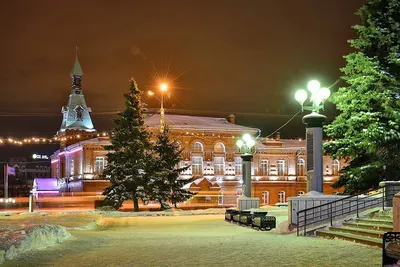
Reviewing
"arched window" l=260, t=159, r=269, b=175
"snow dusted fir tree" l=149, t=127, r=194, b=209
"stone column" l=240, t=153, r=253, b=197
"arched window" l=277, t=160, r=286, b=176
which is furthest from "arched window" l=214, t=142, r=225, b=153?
"stone column" l=240, t=153, r=253, b=197

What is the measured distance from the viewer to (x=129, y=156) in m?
43.4

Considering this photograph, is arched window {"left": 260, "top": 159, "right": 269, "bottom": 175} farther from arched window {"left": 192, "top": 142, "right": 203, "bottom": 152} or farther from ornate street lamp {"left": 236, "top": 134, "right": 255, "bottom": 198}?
ornate street lamp {"left": 236, "top": 134, "right": 255, "bottom": 198}

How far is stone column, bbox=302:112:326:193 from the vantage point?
19.5 m

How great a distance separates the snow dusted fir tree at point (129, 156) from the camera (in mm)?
42875

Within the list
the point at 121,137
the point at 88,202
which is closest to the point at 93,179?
the point at 88,202

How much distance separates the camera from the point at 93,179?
6256cm

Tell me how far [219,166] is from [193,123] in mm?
6395

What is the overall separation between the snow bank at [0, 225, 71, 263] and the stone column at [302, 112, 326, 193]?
892 cm

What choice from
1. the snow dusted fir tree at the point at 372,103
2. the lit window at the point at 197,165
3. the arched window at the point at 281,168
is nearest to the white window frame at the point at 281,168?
the arched window at the point at 281,168

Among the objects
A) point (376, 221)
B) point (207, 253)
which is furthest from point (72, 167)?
point (207, 253)

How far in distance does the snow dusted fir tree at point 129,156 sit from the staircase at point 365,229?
87.7 ft

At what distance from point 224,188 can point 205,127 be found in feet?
26.4

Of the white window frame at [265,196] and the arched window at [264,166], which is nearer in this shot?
the white window frame at [265,196]

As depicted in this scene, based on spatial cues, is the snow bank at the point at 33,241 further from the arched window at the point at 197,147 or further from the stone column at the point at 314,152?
the arched window at the point at 197,147
